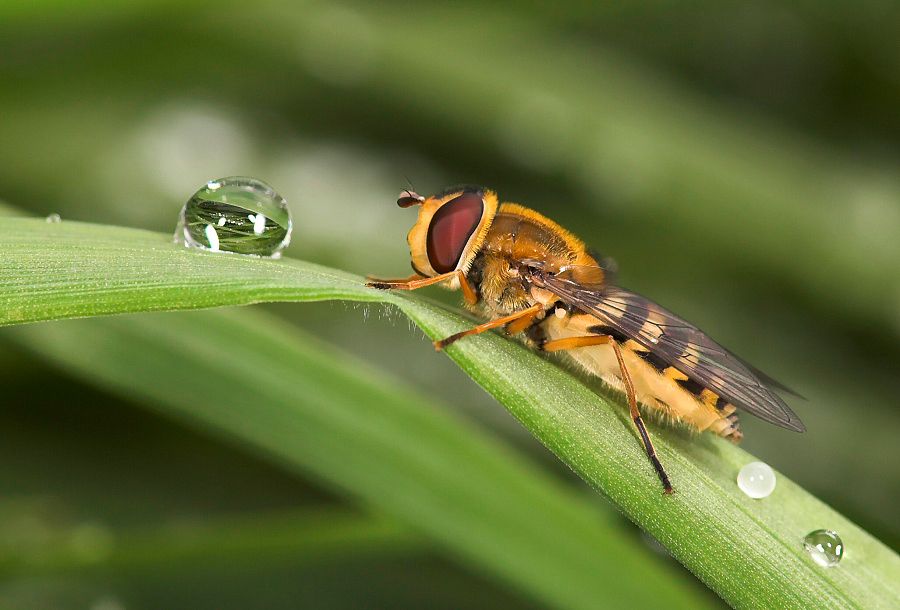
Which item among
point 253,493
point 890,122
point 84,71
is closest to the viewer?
point 253,493

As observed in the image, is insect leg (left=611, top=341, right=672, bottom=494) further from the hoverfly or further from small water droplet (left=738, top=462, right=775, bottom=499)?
small water droplet (left=738, top=462, right=775, bottom=499)

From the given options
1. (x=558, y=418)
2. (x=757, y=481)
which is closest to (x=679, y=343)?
(x=757, y=481)

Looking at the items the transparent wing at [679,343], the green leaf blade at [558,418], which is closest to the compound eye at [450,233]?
the transparent wing at [679,343]

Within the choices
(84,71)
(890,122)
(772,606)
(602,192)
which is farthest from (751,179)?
(84,71)

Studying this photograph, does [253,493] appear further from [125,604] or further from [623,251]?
[623,251]

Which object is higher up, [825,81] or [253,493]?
[825,81]

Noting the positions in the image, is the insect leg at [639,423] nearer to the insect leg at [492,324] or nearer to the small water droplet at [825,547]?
→ the insect leg at [492,324]
